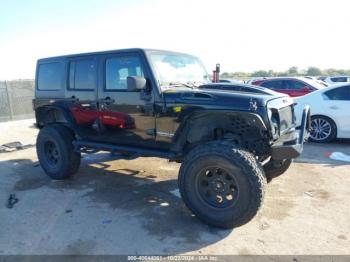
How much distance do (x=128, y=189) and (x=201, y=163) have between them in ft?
5.83

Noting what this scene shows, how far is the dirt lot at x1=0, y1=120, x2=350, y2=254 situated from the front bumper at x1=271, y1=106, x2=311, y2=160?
82cm

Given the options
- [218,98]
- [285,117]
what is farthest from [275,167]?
[218,98]

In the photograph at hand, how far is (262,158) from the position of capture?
441cm

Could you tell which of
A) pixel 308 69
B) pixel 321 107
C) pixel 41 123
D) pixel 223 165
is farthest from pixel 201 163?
pixel 308 69

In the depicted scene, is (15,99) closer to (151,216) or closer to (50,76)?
(50,76)

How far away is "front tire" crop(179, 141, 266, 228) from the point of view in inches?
145

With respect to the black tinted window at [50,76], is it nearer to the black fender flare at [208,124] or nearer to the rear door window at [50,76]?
the rear door window at [50,76]

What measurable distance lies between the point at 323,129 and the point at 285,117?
165 inches

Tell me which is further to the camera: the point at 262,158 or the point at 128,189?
the point at 128,189

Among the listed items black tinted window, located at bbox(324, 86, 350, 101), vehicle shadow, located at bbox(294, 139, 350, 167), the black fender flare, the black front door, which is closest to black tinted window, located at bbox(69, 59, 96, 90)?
the black front door

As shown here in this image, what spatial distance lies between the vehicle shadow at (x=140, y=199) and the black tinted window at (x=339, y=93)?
4.79m

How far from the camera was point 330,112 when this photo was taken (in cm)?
789

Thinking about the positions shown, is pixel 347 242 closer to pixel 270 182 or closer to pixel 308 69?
pixel 270 182

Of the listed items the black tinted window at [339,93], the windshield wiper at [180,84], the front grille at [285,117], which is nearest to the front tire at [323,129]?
the black tinted window at [339,93]
